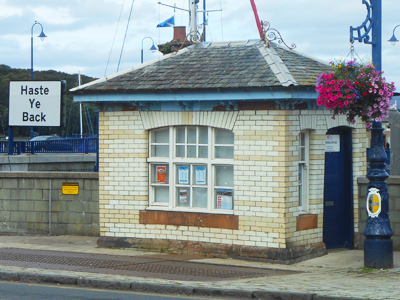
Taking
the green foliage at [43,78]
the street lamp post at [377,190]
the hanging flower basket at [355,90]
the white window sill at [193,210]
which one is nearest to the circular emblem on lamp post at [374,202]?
the street lamp post at [377,190]

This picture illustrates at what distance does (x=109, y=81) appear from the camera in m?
13.9

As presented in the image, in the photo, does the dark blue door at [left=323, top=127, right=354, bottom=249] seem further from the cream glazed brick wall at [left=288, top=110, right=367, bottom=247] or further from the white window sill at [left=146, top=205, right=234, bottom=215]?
the white window sill at [left=146, top=205, right=234, bottom=215]

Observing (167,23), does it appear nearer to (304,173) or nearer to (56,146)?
(56,146)

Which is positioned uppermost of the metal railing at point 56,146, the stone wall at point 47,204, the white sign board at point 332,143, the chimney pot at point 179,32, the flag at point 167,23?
the flag at point 167,23

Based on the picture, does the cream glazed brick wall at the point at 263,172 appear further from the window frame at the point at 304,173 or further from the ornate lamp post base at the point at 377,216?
the ornate lamp post base at the point at 377,216

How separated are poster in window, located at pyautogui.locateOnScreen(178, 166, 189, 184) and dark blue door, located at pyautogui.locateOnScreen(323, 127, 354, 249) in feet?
9.22

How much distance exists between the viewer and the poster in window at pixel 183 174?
13.4 metres

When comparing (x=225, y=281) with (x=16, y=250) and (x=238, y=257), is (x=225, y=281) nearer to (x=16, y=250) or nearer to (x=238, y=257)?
(x=238, y=257)

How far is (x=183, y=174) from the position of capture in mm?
13422

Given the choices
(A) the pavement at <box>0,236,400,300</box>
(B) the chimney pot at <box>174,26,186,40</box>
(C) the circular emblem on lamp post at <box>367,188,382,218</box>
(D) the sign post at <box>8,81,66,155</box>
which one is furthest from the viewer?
(B) the chimney pot at <box>174,26,186,40</box>

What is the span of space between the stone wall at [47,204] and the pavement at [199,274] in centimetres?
182

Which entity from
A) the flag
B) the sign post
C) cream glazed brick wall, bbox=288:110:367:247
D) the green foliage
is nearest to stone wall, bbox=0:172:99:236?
the sign post

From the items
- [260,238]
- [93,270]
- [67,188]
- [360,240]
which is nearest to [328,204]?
[360,240]

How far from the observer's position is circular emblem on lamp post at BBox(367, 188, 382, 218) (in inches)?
445
